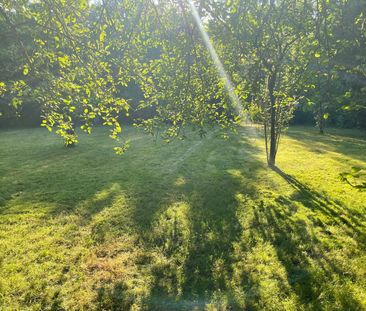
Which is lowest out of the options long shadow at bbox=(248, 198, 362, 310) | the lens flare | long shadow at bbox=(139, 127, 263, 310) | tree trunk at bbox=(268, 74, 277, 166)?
long shadow at bbox=(139, 127, 263, 310)

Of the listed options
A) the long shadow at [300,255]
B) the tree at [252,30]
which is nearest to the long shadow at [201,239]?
the long shadow at [300,255]

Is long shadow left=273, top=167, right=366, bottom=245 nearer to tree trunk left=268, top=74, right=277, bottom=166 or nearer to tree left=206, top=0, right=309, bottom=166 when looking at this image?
tree trunk left=268, top=74, right=277, bottom=166

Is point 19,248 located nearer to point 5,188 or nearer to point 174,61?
point 5,188

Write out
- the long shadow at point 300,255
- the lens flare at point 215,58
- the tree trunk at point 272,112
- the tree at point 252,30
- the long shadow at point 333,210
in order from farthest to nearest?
1. the tree trunk at point 272,112
2. the long shadow at point 333,210
3. the lens flare at point 215,58
4. the tree at point 252,30
5. the long shadow at point 300,255

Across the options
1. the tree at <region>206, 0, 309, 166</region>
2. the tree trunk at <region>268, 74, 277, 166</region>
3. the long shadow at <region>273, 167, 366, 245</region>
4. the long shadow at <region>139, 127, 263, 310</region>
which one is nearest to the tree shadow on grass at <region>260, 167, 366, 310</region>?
the long shadow at <region>273, 167, 366, 245</region>

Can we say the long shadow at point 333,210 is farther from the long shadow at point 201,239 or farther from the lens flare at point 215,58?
the lens flare at point 215,58

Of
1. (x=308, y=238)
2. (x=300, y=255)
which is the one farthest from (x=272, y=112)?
(x=300, y=255)

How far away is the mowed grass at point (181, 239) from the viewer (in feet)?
15.8

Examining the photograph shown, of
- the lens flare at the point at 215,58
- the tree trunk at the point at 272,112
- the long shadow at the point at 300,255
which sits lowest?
the long shadow at the point at 300,255

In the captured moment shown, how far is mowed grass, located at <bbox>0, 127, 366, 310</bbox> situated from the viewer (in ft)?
15.8

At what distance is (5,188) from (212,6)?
9.41m

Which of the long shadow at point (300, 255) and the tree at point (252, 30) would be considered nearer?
the long shadow at point (300, 255)

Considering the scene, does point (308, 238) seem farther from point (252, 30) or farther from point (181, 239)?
point (252, 30)

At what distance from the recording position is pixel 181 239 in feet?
21.9
